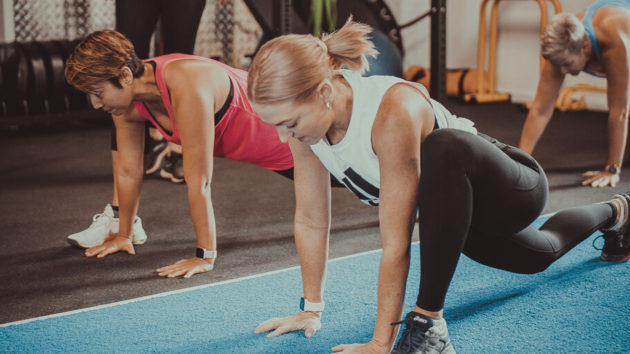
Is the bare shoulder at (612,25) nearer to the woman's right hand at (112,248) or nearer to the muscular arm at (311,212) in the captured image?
the muscular arm at (311,212)

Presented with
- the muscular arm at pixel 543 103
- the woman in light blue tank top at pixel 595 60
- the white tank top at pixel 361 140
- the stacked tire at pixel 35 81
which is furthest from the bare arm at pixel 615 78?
the stacked tire at pixel 35 81

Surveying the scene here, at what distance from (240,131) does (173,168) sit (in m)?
1.41

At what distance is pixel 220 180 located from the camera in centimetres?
362

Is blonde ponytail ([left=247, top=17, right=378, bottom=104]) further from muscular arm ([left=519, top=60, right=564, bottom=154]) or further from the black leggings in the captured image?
muscular arm ([left=519, top=60, right=564, bottom=154])

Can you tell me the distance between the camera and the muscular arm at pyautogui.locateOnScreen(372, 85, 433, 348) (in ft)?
4.43

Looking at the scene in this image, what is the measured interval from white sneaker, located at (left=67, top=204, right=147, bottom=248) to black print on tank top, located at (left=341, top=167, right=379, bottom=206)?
1.16 m

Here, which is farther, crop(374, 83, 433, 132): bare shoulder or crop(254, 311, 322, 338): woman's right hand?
crop(254, 311, 322, 338): woman's right hand

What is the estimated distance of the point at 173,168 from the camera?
11.7ft

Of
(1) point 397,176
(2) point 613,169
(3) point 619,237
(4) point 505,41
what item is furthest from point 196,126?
(4) point 505,41

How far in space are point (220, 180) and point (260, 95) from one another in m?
2.34

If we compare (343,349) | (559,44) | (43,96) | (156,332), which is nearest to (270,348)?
(343,349)

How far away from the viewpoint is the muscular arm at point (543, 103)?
326 cm

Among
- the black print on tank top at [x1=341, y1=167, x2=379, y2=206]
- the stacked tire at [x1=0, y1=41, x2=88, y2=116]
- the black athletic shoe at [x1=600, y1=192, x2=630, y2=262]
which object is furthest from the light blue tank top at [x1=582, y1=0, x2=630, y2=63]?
the stacked tire at [x1=0, y1=41, x2=88, y2=116]

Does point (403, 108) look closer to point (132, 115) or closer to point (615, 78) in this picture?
point (132, 115)
